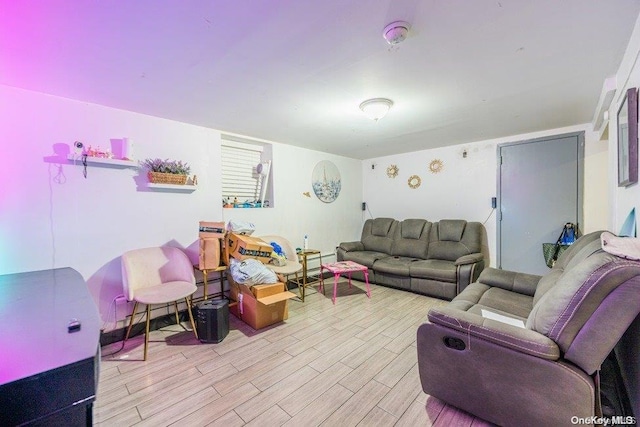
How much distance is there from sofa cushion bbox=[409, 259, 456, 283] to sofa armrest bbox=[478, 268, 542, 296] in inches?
29.0

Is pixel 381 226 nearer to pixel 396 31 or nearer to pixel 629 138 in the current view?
pixel 629 138

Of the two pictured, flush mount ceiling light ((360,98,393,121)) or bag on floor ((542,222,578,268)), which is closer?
flush mount ceiling light ((360,98,393,121))

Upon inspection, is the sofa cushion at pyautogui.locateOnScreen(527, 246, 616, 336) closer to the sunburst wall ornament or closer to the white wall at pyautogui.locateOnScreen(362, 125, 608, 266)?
the white wall at pyautogui.locateOnScreen(362, 125, 608, 266)

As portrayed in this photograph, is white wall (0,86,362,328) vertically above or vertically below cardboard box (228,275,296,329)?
above

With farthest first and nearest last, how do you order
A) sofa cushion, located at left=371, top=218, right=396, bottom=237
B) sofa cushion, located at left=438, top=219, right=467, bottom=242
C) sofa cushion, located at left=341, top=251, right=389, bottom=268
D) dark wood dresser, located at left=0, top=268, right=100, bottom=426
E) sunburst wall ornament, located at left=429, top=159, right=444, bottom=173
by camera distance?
1. sofa cushion, located at left=371, top=218, right=396, bottom=237
2. sunburst wall ornament, located at left=429, top=159, right=444, bottom=173
3. sofa cushion, located at left=341, top=251, right=389, bottom=268
4. sofa cushion, located at left=438, top=219, right=467, bottom=242
5. dark wood dresser, located at left=0, top=268, right=100, bottom=426

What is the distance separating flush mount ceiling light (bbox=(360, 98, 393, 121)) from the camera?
244cm

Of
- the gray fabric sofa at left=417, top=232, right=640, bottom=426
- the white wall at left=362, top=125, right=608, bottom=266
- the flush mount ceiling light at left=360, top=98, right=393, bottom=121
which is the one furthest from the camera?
the white wall at left=362, top=125, right=608, bottom=266

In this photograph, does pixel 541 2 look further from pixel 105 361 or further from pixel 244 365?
pixel 105 361

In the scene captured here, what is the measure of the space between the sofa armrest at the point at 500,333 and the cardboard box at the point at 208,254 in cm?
218

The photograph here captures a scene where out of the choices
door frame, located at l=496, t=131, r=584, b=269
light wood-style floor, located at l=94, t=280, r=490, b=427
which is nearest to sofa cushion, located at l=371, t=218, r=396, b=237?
door frame, located at l=496, t=131, r=584, b=269

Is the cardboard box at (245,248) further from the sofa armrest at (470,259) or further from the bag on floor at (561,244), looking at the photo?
the bag on floor at (561,244)

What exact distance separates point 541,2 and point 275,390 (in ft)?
8.97

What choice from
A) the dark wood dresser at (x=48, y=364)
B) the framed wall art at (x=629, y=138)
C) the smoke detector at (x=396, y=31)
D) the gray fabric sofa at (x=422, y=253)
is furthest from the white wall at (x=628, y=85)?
the dark wood dresser at (x=48, y=364)

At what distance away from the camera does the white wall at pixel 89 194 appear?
2148 millimetres
